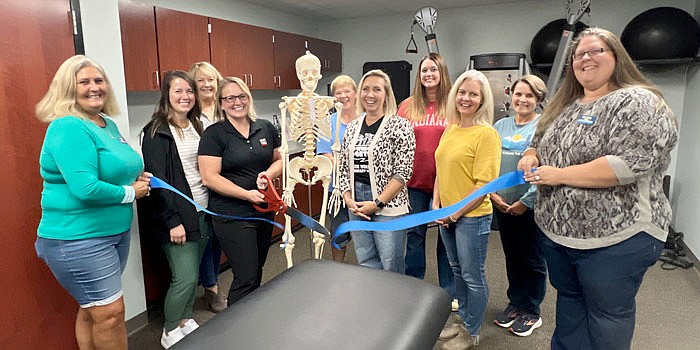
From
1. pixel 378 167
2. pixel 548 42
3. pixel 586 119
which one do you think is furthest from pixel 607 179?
pixel 548 42

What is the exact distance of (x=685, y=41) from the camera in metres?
3.82

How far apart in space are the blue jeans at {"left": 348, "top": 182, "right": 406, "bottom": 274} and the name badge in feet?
3.08

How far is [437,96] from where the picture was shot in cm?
258

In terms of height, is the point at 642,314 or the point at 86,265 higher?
the point at 86,265

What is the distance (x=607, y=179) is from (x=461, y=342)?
1302mm

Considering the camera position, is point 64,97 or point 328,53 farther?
point 328,53

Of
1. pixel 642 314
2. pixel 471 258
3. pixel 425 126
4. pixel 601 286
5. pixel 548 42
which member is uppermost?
pixel 548 42

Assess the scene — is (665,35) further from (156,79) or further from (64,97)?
(64,97)

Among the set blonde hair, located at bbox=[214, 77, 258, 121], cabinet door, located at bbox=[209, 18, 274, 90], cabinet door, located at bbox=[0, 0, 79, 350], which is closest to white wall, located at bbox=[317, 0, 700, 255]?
cabinet door, located at bbox=[209, 18, 274, 90]

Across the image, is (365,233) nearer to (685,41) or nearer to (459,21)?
(685,41)

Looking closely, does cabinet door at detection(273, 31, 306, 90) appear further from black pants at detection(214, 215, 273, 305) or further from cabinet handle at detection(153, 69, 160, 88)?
black pants at detection(214, 215, 273, 305)

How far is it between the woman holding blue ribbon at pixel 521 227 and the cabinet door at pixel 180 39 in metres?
2.38

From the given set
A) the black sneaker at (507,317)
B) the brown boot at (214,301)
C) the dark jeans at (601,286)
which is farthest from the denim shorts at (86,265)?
the black sneaker at (507,317)

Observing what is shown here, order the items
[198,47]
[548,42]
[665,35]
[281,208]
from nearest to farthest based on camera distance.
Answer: [281,208] → [198,47] → [665,35] → [548,42]
